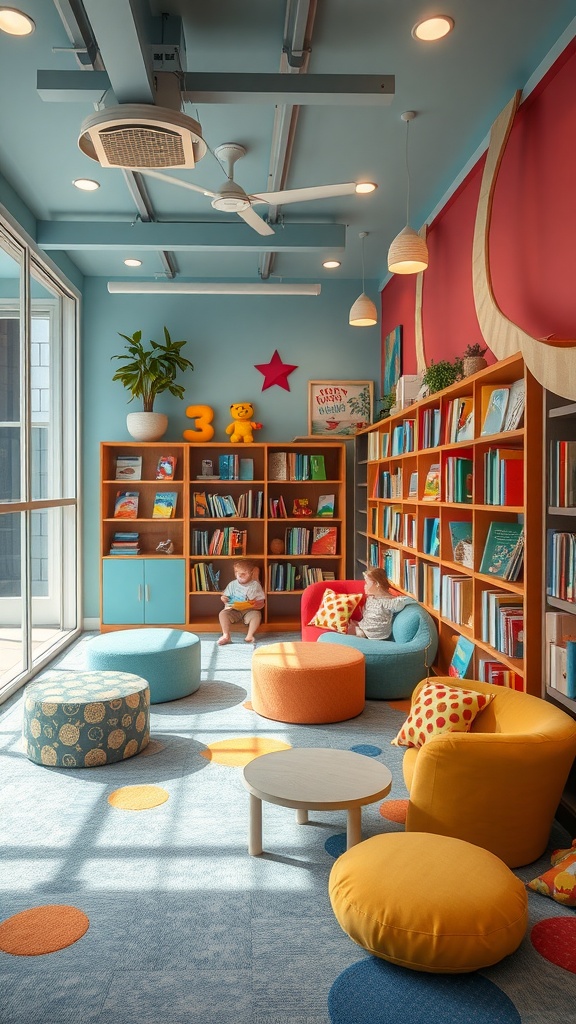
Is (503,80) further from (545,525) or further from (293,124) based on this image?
(545,525)

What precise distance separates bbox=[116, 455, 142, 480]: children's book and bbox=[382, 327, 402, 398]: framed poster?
99.3 inches

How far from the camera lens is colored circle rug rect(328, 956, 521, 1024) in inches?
78.6

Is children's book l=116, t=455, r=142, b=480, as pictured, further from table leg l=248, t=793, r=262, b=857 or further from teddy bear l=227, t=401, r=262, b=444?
table leg l=248, t=793, r=262, b=857

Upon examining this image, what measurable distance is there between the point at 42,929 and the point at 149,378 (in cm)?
538

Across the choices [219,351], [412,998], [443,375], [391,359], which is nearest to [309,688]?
[443,375]

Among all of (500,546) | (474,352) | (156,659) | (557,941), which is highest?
(474,352)

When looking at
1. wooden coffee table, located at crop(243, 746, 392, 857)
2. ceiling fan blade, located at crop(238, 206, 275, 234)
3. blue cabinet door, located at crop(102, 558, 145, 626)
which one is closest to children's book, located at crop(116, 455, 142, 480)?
blue cabinet door, located at crop(102, 558, 145, 626)

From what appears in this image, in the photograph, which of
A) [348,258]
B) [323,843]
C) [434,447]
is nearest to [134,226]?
[348,258]

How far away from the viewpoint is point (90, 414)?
24.6 feet

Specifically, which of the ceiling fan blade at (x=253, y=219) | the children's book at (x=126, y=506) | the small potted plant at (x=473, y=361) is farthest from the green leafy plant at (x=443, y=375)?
the children's book at (x=126, y=506)

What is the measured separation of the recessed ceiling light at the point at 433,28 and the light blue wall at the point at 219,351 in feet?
13.5

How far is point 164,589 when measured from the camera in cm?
717

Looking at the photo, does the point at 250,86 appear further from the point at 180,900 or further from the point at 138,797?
the point at 180,900

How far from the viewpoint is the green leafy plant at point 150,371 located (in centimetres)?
706
